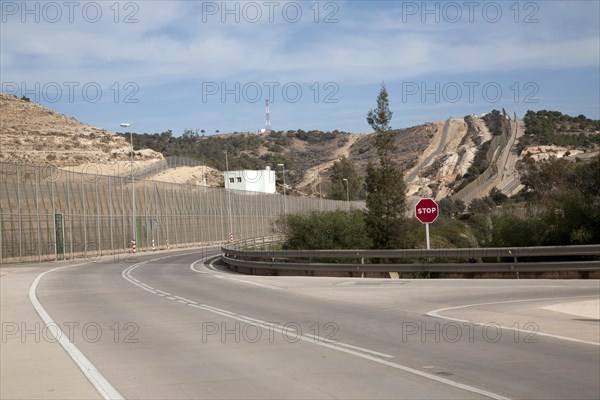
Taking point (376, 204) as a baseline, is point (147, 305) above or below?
below

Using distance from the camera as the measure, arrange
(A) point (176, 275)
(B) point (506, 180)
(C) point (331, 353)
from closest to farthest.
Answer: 1. (C) point (331, 353)
2. (A) point (176, 275)
3. (B) point (506, 180)

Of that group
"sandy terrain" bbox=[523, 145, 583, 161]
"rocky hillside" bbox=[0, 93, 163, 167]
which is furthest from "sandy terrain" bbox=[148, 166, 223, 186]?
"sandy terrain" bbox=[523, 145, 583, 161]

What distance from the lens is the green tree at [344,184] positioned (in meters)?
125

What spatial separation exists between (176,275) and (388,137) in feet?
35.6

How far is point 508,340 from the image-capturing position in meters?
11.8

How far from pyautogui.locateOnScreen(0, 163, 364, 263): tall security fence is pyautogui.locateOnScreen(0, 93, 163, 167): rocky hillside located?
25.3m

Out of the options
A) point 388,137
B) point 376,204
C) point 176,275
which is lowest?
point 176,275

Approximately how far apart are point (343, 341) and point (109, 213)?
48564 millimetres

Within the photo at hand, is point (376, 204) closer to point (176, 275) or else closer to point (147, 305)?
point (176, 275)

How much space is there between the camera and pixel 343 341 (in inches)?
474

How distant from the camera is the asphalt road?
28.6ft

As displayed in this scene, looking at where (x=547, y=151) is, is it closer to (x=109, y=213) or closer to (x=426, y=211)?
(x=109, y=213)

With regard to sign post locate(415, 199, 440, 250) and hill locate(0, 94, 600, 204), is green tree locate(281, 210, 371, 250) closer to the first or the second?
sign post locate(415, 199, 440, 250)

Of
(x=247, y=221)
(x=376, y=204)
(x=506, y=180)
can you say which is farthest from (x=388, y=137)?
(x=506, y=180)
